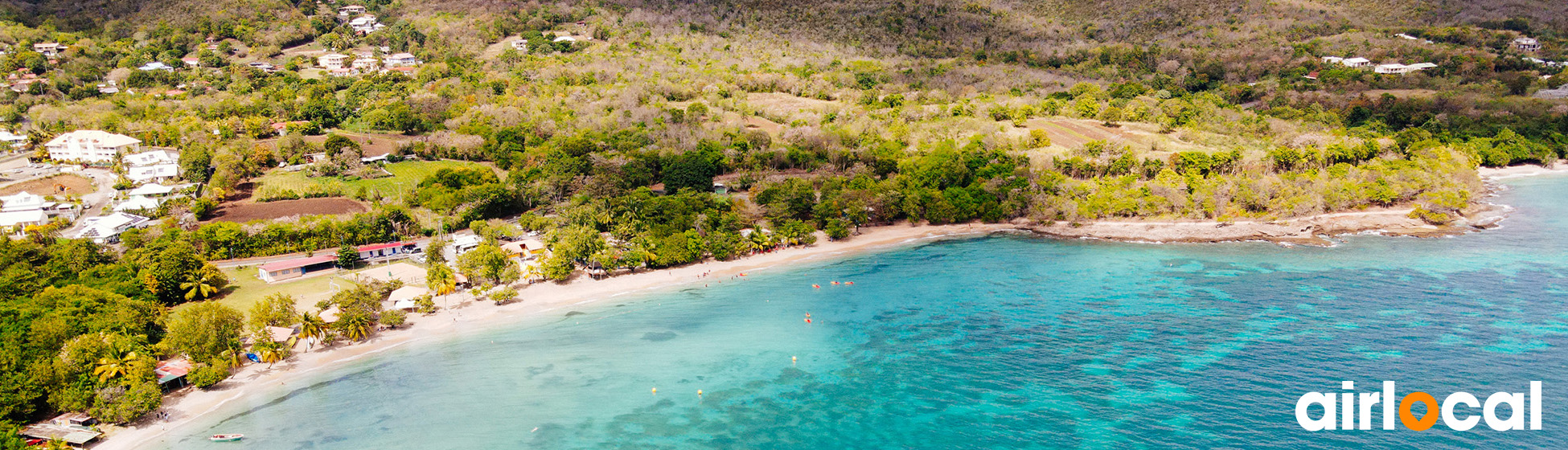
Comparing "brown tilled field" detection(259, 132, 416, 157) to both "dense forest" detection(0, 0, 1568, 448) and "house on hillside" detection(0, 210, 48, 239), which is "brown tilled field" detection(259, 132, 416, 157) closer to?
"dense forest" detection(0, 0, 1568, 448)

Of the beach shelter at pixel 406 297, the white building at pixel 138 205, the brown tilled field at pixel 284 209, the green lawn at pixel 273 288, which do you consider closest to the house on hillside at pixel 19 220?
the white building at pixel 138 205

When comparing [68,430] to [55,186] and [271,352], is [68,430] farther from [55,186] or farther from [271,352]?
[55,186]

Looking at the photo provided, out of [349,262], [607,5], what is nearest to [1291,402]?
[349,262]

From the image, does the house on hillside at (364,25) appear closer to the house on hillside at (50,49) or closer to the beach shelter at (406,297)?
the house on hillside at (50,49)

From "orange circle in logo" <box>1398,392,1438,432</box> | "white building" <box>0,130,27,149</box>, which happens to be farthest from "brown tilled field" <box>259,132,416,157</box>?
"orange circle in logo" <box>1398,392,1438,432</box>

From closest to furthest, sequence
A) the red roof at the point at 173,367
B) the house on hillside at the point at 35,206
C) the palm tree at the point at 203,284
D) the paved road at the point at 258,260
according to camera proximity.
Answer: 1. the red roof at the point at 173,367
2. the palm tree at the point at 203,284
3. the paved road at the point at 258,260
4. the house on hillside at the point at 35,206

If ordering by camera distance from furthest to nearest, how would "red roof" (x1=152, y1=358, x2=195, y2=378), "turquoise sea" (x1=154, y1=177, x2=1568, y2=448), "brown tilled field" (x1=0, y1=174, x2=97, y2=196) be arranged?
"brown tilled field" (x1=0, y1=174, x2=97, y2=196) < "red roof" (x1=152, y1=358, x2=195, y2=378) < "turquoise sea" (x1=154, y1=177, x2=1568, y2=448)
